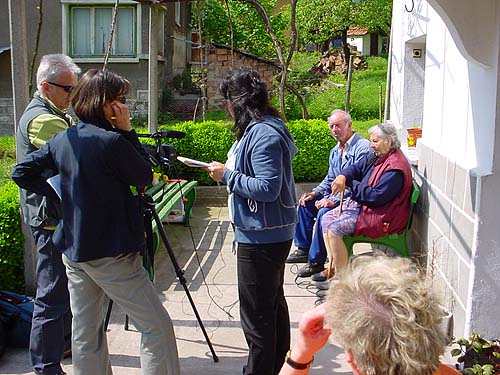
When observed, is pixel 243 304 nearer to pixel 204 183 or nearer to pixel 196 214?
pixel 196 214

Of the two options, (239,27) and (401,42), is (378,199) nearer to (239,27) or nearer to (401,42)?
(401,42)

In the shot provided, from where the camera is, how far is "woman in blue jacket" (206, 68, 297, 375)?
9.71ft

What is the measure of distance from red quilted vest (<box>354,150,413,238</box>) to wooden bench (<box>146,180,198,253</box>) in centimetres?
150

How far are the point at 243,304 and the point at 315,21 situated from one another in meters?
19.3

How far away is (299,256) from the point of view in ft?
18.7

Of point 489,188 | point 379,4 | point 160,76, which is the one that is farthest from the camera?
point 379,4

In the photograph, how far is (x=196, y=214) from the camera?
7.60m

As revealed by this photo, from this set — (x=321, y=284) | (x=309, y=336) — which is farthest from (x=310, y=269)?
(x=309, y=336)

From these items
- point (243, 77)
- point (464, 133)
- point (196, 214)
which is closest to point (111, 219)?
point (243, 77)

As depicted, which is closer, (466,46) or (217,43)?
(466,46)

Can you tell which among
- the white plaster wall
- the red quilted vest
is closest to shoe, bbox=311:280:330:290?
the red quilted vest

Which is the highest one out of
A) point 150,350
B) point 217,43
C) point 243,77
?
point 217,43

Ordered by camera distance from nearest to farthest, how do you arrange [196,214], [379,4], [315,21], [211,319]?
[211,319], [196,214], [379,4], [315,21]

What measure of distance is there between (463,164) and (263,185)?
1.27 m
